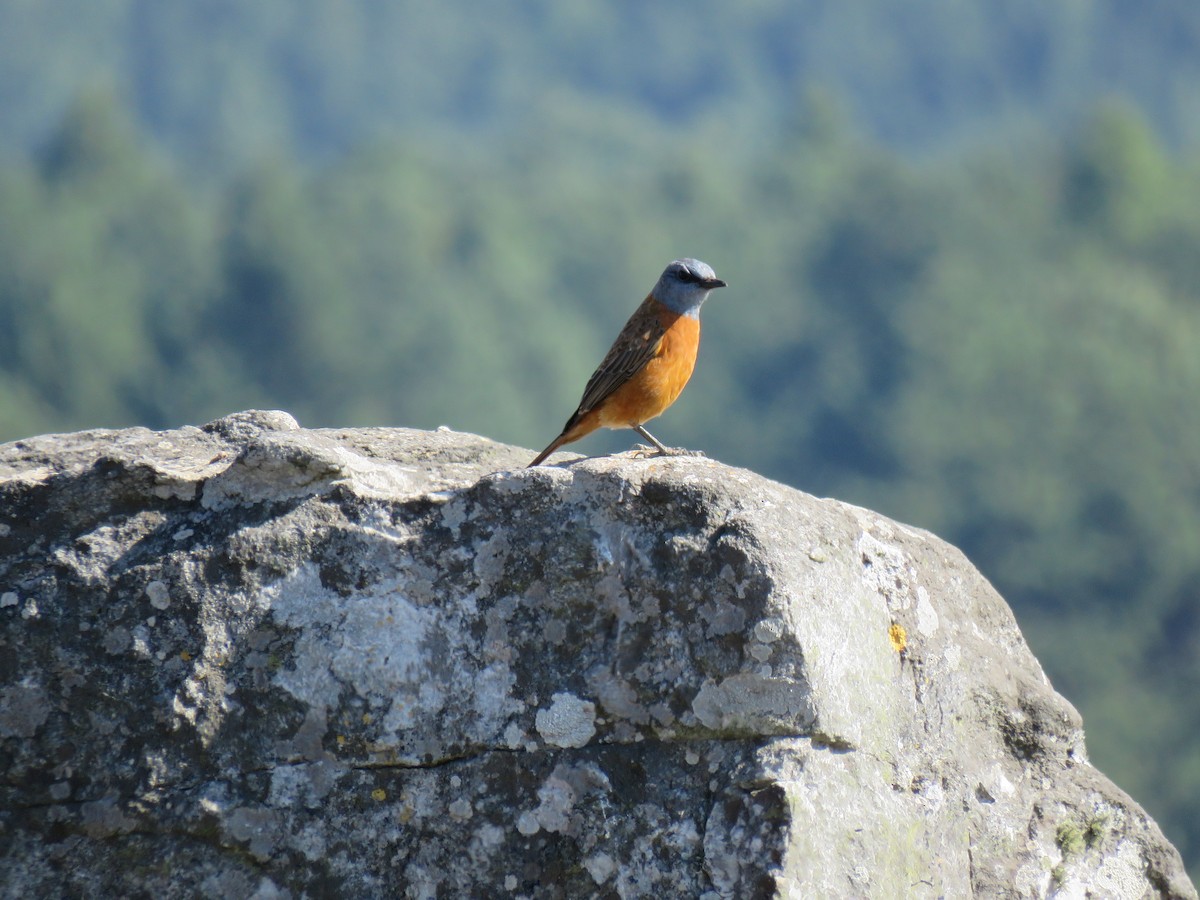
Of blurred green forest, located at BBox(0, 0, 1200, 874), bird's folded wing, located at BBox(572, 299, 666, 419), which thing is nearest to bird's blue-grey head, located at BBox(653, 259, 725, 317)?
bird's folded wing, located at BBox(572, 299, 666, 419)

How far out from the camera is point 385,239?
329 feet

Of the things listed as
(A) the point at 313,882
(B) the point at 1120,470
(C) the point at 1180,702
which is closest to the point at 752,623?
(A) the point at 313,882

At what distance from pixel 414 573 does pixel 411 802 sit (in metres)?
0.60

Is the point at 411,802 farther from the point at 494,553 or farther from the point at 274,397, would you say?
the point at 274,397

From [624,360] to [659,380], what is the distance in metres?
0.20

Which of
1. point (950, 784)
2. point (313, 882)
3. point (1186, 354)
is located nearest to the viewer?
point (313, 882)

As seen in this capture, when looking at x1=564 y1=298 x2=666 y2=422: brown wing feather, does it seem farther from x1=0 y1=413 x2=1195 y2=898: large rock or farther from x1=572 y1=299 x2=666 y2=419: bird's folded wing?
x1=0 y1=413 x2=1195 y2=898: large rock

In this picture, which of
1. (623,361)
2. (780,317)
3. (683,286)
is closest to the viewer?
(623,361)

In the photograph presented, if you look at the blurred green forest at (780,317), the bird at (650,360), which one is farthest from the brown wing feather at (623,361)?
the blurred green forest at (780,317)

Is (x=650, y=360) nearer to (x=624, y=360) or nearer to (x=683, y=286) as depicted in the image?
(x=624, y=360)

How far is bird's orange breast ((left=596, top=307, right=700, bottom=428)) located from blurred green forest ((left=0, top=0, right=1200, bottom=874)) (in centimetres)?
3926

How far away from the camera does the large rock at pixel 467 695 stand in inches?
165

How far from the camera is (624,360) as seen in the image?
7582mm

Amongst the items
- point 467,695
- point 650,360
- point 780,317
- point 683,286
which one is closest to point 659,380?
point 650,360
